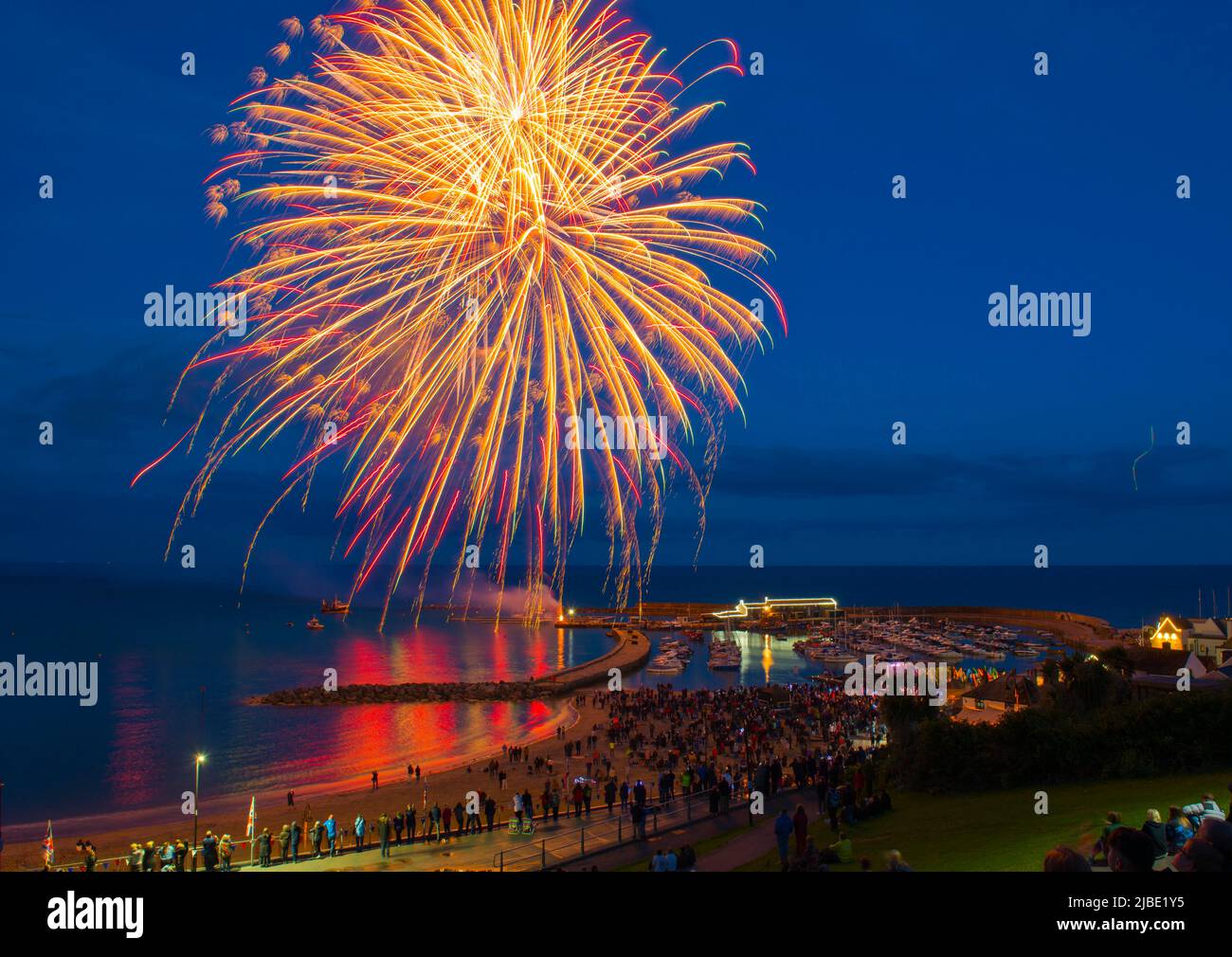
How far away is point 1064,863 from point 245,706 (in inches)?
2374

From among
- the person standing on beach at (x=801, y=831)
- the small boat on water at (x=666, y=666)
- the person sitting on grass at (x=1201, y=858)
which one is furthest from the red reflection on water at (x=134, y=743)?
the person sitting on grass at (x=1201, y=858)

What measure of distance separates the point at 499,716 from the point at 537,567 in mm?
34439

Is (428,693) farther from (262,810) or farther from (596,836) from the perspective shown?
(596,836)

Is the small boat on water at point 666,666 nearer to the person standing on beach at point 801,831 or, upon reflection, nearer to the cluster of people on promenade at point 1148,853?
the person standing on beach at point 801,831

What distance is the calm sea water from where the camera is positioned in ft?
128

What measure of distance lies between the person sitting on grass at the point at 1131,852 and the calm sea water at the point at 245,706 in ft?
116

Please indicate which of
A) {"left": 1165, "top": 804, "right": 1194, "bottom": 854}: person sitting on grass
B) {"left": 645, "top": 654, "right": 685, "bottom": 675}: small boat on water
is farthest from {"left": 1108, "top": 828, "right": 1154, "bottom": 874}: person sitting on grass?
{"left": 645, "top": 654, "right": 685, "bottom": 675}: small boat on water

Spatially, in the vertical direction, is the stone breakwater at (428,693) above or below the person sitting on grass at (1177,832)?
below

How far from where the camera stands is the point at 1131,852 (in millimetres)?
5387

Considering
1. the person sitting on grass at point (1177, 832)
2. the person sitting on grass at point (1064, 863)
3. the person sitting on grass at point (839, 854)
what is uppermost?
the person sitting on grass at point (1064, 863)

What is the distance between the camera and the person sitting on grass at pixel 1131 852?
208 inches

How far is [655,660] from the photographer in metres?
75.4

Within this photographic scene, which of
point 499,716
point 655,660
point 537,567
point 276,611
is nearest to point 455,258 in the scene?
point 537,567
